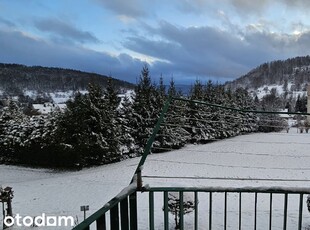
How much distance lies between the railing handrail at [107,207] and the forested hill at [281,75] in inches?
3395

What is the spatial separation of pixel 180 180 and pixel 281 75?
316 feet

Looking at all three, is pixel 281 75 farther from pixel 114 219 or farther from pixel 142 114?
pixel 114 219

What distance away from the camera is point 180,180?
36.5ft

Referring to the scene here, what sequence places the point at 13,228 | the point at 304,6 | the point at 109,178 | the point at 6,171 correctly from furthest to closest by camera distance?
the point at 6,171, the point at 109,178, the point at 304,6, the point at 13,228

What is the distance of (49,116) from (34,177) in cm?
346

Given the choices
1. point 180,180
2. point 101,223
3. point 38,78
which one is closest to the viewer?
point 101,223

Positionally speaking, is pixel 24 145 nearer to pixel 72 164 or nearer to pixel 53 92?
pixel 72 164

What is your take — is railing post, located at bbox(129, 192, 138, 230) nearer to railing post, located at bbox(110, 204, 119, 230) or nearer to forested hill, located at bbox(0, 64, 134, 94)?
railing post, located at bbox(110, 204, 119, 230)

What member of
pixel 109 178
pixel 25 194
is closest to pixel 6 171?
pixel 25 194

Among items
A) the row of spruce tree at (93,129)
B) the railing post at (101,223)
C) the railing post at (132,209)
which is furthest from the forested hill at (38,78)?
the railing post at (101,223)

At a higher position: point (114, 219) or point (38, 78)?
point (38, 78)

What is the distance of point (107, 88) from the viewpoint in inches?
621

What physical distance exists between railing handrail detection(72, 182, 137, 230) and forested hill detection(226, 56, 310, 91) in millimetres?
86228

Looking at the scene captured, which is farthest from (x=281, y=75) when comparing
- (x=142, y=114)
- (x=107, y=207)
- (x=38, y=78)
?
(x=107, y=207)
